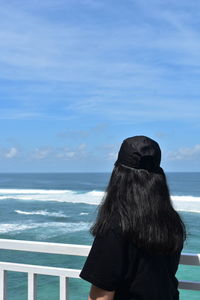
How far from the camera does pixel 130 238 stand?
128 centimetres

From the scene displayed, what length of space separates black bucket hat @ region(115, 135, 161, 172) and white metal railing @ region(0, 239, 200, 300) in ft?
2.21

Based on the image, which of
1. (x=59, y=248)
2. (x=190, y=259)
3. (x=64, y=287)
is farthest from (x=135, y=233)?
(x=64, y=287)

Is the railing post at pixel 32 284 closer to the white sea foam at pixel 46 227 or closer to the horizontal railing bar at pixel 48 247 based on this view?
the horizontal railing bar at pixel 48 247

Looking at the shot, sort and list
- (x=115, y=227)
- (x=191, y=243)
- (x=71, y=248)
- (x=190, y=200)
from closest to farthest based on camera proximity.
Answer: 1. (x=115, y=227)
2. (x=71, y=248)
3. (x=191, y=243)
4. (x=190, y=200)

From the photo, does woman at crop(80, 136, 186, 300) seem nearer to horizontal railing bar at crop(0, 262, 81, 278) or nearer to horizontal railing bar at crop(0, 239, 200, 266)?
horizontal railing bar at crop(0, 239, 200, 266)

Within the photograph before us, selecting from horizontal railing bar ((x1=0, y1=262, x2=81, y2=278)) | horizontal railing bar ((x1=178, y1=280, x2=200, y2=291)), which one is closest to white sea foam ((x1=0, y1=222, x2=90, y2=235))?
horizontal railing bar ((x1=0, y1=262, x2=81, y2=278))

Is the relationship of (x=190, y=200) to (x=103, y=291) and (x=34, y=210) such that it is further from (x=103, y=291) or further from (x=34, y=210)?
A: (x=103, y=291)

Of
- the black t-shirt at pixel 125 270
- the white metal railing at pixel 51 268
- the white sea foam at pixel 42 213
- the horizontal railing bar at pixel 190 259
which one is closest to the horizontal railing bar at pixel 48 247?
the white metal railing at pixel 51 268

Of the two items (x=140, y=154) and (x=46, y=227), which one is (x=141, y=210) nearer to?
(x=140, y=154)

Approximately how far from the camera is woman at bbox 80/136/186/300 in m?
1.28

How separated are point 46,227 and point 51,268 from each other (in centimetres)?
1960

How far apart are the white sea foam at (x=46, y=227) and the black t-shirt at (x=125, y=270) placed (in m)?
17.0

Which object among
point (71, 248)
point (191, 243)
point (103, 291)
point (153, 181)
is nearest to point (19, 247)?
point (71, 248)

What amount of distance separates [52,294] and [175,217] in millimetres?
6949
